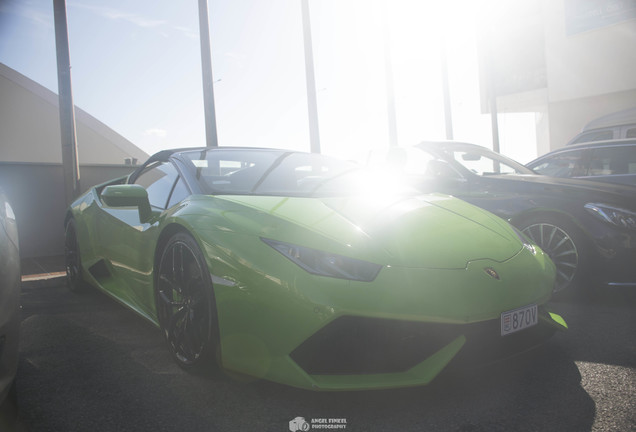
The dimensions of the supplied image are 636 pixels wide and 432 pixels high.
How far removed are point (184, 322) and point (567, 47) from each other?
1082 inches

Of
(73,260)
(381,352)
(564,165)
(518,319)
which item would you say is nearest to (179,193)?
(381,352)

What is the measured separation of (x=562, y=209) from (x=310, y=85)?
10.1 m

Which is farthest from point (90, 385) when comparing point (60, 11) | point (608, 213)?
point (60, 11)

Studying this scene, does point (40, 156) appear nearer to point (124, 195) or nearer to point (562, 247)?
point (124, 195)

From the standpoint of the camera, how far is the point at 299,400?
215 centimetres

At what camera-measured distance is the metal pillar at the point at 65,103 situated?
7.52 meters

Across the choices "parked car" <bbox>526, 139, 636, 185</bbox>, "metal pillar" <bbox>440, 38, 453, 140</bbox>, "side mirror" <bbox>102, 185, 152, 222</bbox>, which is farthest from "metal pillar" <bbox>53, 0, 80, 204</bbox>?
"metal pillar" <bbox>440, 38, 453, 140</bbox>

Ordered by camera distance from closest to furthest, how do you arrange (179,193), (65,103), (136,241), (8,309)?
(8,309) → (179,193) → (136,241) → (65,103)

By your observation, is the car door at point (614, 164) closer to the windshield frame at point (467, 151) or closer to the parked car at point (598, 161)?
the parked car at point (598, 161)

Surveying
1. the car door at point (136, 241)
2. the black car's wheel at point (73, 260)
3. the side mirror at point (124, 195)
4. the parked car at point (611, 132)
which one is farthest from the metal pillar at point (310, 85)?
the side mirror at point (124, 195)

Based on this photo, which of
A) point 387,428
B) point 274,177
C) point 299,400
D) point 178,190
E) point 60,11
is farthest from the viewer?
point 60,11

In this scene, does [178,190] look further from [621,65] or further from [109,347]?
[621,65]

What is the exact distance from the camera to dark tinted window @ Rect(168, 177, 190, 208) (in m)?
2.82

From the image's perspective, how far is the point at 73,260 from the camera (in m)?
4.48
